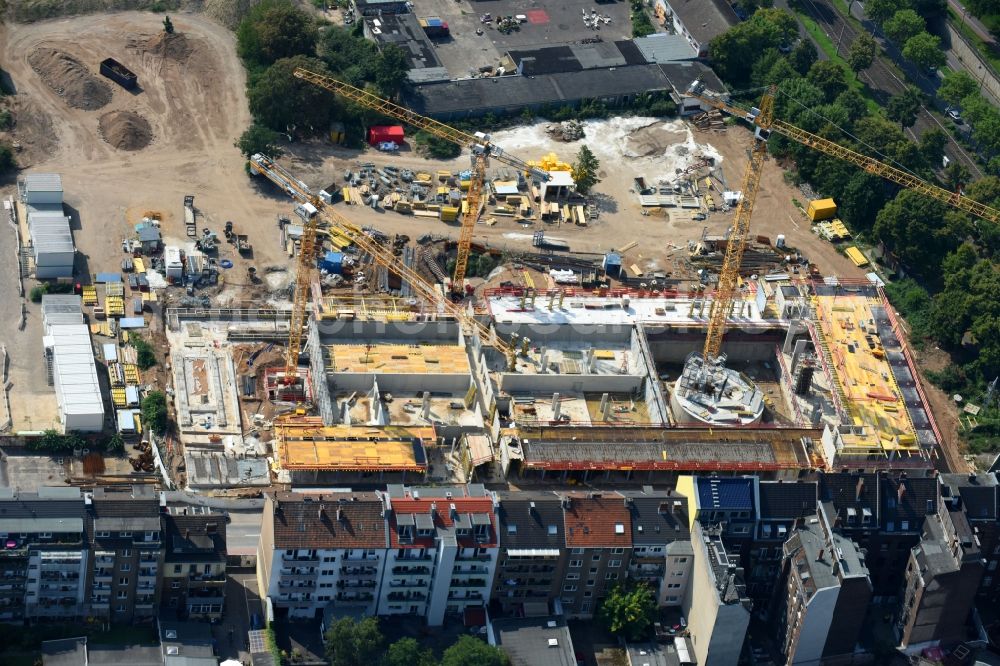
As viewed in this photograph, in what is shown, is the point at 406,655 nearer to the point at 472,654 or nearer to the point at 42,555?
the point at 472,654

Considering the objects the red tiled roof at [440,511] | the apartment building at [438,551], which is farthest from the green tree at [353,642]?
the red tiled roof at [440,511]

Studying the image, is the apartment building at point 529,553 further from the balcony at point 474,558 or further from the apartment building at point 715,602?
the apartment building at point 715,602

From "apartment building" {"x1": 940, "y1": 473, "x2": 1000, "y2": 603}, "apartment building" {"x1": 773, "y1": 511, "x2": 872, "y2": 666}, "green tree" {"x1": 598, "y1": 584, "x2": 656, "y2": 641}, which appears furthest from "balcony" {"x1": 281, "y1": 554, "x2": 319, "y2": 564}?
"apartment building" {"x1": 940, "y1": 473, "x2": 1000, "y2": 603}

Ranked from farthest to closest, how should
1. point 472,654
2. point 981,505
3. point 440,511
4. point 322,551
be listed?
point 981,505 < point 440,511 < point 322,551 < point 472,654

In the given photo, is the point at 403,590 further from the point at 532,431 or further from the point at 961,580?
the point at 961,580

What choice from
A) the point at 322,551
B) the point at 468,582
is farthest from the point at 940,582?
the point at 322,551

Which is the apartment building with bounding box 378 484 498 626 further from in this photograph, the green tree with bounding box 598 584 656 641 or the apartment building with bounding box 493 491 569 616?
the green tree with bounding box 598 584 656 641
